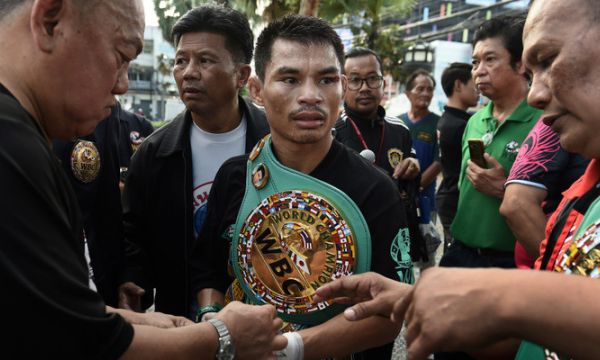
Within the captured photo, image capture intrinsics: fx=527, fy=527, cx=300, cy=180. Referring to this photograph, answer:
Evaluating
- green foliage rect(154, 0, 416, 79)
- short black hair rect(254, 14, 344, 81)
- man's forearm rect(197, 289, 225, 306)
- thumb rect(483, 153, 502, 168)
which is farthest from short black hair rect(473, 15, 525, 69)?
green foliage rect(154, 0, 416, 79)

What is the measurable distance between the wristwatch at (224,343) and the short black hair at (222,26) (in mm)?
1947

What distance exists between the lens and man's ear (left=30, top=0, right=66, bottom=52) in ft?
4.28

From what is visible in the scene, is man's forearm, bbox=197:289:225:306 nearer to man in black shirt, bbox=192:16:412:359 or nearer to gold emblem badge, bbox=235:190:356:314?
man in black shirt, bbox=192:16:412:359

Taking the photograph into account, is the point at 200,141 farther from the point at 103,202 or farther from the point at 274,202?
the point at 274,202

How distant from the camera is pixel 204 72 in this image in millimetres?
3107

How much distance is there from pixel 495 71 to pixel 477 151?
0.64 metres

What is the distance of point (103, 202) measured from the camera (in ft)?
9.06

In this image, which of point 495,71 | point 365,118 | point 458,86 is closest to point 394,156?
point 365,118

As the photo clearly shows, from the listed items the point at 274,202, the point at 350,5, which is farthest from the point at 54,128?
the point at 350,5

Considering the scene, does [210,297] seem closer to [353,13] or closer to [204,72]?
[204,72]

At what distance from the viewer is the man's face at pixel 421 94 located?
22.3 feet

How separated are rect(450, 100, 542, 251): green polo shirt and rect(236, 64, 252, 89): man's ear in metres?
1.61

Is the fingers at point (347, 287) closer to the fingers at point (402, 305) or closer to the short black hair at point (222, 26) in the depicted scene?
the fingers at point (402, 305)

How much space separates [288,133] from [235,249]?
54 cm
